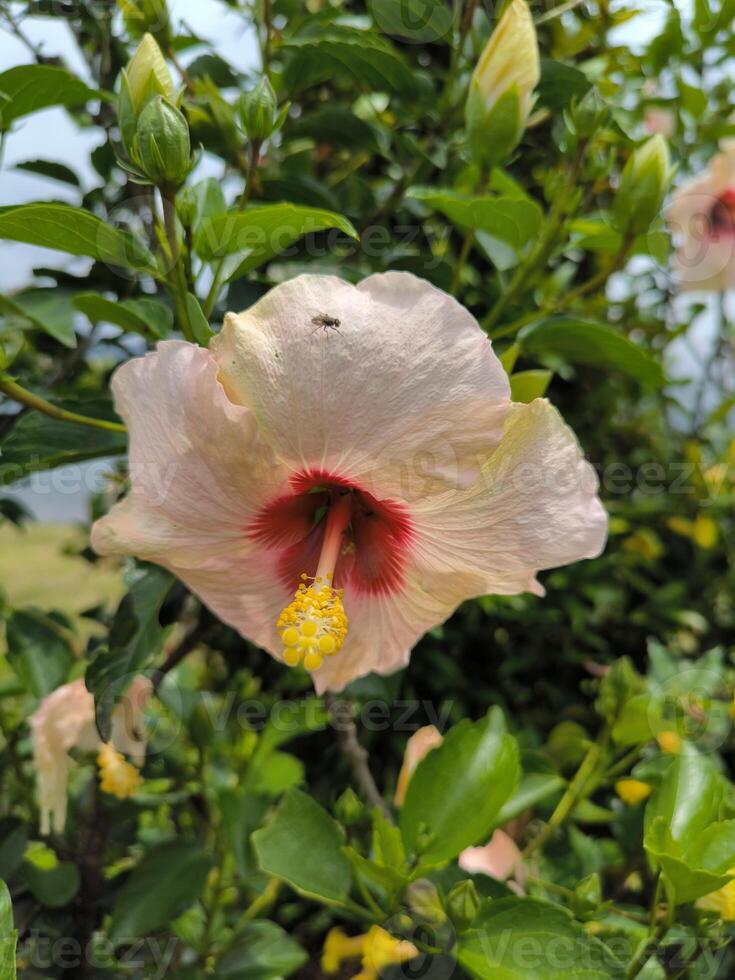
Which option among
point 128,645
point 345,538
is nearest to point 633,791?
point 345,538

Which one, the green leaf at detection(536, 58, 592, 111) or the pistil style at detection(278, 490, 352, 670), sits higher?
the green leaf at detection(536, 58, 592, 111)

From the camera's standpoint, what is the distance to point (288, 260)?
130cm

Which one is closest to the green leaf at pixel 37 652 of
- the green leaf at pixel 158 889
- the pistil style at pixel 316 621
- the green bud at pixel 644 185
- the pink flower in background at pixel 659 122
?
the green leaf at pixel 158 889

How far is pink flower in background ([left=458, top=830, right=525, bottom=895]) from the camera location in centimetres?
116

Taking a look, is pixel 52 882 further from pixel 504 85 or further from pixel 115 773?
pixel 504 85

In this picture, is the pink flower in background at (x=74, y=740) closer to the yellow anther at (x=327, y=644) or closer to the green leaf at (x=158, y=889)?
the green leaf at (x=158, y=889)

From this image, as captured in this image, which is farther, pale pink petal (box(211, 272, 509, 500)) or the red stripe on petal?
the red stripe on petal

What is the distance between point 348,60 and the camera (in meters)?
1.15

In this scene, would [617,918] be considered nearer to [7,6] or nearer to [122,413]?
[122,413]

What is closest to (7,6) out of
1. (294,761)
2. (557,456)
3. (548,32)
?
(548,32)

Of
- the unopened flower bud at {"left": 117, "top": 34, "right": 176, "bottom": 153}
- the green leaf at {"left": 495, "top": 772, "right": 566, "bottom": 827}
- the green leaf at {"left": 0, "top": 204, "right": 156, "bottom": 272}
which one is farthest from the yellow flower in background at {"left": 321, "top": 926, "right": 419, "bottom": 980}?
the unopened flower bud at {"left": 117, "top": 34, "right": 176, "bottom": 153}

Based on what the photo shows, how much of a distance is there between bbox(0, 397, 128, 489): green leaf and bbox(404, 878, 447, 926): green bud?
0.64 metres

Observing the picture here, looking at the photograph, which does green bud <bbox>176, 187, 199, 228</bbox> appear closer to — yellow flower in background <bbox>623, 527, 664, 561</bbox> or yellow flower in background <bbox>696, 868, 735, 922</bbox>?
yellow flower in background <bbox>696, 868, 735, 922</bbox>

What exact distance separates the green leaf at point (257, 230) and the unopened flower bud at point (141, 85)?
0.41 ft
